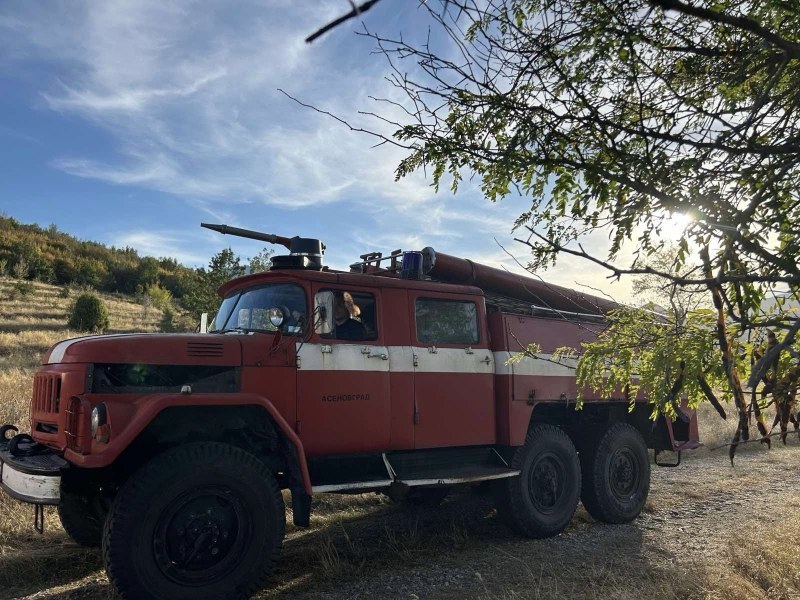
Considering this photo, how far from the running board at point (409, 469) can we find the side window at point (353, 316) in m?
1.01

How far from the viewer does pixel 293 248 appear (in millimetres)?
5832

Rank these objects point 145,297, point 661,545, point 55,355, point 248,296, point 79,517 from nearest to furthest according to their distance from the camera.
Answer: point 55,355 < point 79,517 < point 248,296 < point 661,545 < point 145,297

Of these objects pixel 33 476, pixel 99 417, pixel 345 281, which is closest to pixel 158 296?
pixel 345 281

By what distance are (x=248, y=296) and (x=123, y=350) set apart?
4.47 feet

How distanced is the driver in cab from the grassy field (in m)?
1.79

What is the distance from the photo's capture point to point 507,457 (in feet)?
20.2

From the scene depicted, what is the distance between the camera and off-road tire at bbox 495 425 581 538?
20.1 feet

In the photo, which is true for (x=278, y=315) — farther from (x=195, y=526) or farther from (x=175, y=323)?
(x=175, y=323)

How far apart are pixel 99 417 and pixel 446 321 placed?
3.16 m

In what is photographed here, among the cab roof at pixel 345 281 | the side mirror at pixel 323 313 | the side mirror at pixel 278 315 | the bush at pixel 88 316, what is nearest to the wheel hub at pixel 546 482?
the cab roof at pixel 345 281

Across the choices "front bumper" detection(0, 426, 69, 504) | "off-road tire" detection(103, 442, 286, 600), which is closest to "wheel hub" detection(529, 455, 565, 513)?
"off-road tire" detection(103, 442, 286, 600)

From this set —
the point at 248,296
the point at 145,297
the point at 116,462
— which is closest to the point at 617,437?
the point at 248,296

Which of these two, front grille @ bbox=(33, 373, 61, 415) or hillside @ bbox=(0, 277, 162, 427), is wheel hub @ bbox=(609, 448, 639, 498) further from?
hillside @ bbox=(0, 277, 162, 427)

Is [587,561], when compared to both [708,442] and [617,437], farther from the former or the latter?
[708,442]
